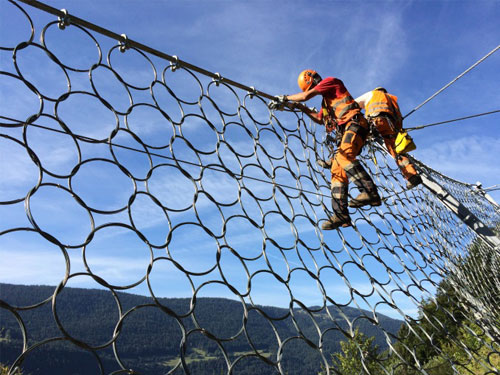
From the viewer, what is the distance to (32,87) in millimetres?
1406

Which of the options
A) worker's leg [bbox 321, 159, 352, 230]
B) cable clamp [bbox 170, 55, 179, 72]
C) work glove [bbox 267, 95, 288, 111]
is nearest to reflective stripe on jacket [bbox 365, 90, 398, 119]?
worker's leg [bbox 321, 159, 352, 230]

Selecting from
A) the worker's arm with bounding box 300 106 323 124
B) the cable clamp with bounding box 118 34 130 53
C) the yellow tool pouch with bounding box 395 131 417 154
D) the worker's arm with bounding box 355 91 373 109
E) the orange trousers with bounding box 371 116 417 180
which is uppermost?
the worker's arm with bounding box 355 91 373 109

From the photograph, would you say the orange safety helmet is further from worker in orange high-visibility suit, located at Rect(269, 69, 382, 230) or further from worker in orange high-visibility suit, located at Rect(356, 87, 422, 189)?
worker in orange high-visibility suit, located at Rect(356, 87, 422, 189)

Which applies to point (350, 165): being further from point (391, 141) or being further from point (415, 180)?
point (415, 180)

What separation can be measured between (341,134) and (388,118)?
0.50 meters

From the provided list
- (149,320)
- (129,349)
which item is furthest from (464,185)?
(149,320)

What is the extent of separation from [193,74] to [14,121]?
3.92ft

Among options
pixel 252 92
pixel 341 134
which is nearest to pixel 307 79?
pixel 341 134

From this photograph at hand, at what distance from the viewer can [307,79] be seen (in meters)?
3.43

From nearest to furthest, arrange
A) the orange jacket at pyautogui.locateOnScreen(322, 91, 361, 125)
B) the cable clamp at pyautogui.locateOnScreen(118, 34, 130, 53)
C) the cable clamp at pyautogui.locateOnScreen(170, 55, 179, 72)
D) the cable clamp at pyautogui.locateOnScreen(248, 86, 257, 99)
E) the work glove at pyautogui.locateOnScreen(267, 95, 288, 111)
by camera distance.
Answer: the cable clamp at pyautogui.locateOnScreen(118, 34, 130, 53)
the cable clamp at pyautogui.locateOnScreen(170, 55, 179, 72)
the cable clamp at pyautogui.locateOnScreen(248, 86, 257, 99)
the work glove at pyautogui.locateOnScreen(267, 95, 288, 111)
the orange jacket at pyautogui.locateOnScreen(322, 91, 361, 125)

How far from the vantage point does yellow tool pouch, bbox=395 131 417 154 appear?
10.4 feet

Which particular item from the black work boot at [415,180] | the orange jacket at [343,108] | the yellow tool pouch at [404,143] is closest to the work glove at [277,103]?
the orange jacket at [343,108]

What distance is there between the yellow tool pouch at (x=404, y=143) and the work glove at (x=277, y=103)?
1150 mm

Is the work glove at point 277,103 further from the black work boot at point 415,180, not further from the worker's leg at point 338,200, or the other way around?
the black work boot at point 415,180
